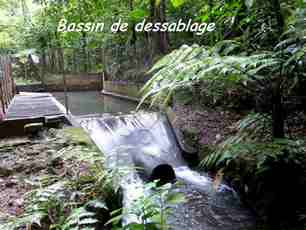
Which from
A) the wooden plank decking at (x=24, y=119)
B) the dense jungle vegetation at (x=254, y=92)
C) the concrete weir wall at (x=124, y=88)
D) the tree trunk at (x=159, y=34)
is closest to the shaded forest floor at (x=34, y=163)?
the wooden plank decking at (x=24, y=119)

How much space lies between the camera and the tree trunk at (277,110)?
190cm

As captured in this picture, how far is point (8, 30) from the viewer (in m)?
13.9

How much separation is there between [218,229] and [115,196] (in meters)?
1.45

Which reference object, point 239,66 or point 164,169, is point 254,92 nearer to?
point 239,66

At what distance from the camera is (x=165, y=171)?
3.90m

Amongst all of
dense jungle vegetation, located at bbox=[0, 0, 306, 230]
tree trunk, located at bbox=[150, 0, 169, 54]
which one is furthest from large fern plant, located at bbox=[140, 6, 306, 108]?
tree trunk, located at bbox=[150, 0, 169, 54]

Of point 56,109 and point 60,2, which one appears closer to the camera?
point 60,2

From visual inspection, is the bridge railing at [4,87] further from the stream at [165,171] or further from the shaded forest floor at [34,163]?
the stream at [165,171]

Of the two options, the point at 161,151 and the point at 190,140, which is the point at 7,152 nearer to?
the point at 161,151

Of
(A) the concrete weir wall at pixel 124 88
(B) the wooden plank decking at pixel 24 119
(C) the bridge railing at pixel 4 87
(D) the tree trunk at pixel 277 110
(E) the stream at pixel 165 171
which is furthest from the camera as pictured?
(A) the concrete weir wall at pixel 124 88

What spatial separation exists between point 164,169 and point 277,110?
2221 millimetres

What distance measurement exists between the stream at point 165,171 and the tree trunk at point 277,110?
1.13 metres

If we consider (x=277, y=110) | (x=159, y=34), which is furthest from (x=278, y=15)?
(x=159, y=34)

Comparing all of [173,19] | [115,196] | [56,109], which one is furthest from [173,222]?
[173,19]
